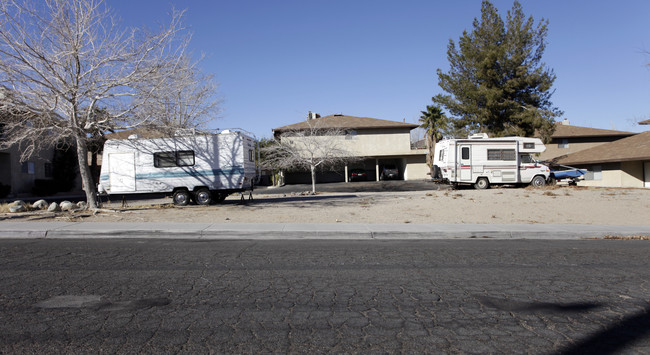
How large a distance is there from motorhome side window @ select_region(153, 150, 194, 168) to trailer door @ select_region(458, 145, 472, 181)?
50.9 ft

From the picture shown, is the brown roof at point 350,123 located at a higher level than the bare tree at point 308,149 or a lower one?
higher

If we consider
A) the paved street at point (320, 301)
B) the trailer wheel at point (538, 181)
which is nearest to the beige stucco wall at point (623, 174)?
the trailer wheel at point (538, 181)

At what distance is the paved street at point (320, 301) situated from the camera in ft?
13.9

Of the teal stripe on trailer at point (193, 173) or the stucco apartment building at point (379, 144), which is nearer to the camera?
the teal stripe on trailer at point (193, 173)

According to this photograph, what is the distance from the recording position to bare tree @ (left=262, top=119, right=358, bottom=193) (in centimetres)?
3656

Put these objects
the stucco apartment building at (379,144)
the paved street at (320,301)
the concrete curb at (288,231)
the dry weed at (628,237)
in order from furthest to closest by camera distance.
Result: 1. the stucco apartment building at (379,144)
2. the dry weed at (628,237)
3. the concrete curb at (288,231)
4. the paved street at (320,301)

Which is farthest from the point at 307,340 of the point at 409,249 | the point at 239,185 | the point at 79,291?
the point at 239,185

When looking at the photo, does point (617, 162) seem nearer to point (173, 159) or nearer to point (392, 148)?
point (392, 148)

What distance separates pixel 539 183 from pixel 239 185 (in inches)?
719

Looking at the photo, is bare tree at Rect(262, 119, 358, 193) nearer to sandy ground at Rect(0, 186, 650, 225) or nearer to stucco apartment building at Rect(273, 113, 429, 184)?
stucco apartment building at Rect(273, 113, 429, 184)

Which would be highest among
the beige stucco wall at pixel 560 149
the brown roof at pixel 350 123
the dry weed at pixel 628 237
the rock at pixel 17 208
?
the brown roof at pixel 350 123

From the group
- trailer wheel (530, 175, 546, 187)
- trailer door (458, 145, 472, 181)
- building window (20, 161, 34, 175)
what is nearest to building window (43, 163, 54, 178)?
building window (20, 161, 34, 175)

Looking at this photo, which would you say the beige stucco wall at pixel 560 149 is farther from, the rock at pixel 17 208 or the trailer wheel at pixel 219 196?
the rock at pixel 17 208

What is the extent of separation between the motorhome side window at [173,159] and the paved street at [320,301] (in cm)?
1160
